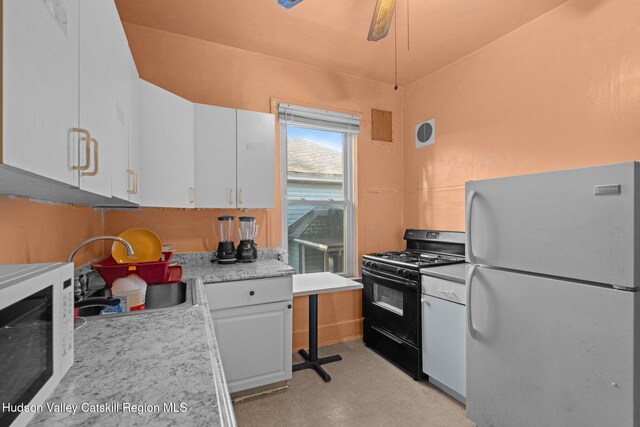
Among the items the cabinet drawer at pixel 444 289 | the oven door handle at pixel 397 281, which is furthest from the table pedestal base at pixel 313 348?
the cabinet drawer at pixel 444 289

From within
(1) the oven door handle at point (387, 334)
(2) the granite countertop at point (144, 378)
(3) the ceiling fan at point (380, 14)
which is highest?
(3) the ceiling fan at point (380, 14)

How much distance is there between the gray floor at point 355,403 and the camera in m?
1.97

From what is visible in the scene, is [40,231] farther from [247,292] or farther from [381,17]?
[381,17]

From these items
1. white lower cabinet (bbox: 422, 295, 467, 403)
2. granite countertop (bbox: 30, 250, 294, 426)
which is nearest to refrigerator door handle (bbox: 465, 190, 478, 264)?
white lower cabinet (bbox: 422, 295, 467, 403)

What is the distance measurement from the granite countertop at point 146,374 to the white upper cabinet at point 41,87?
483mm

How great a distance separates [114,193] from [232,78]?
186cm

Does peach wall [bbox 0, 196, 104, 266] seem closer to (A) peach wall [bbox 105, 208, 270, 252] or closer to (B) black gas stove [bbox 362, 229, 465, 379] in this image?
(A) peach wall [bbox 105, 208, 270, 252]

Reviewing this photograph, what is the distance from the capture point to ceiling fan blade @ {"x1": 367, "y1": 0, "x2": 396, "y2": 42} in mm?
1602

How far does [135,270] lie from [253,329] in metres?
0.89

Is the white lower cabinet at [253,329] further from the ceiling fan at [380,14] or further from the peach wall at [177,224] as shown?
the ceiling fan at [380,14]

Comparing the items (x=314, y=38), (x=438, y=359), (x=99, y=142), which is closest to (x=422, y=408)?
(x=438, y=359)

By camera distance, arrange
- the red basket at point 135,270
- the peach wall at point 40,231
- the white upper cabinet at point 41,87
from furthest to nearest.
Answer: the red basket at point 135,270
the peach wall at point 40,231
the white upper cabinet at point 41,87

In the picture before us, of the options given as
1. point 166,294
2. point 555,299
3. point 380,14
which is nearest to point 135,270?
point 166,294

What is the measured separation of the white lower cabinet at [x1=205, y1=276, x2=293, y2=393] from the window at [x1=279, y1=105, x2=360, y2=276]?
0.87 meters
